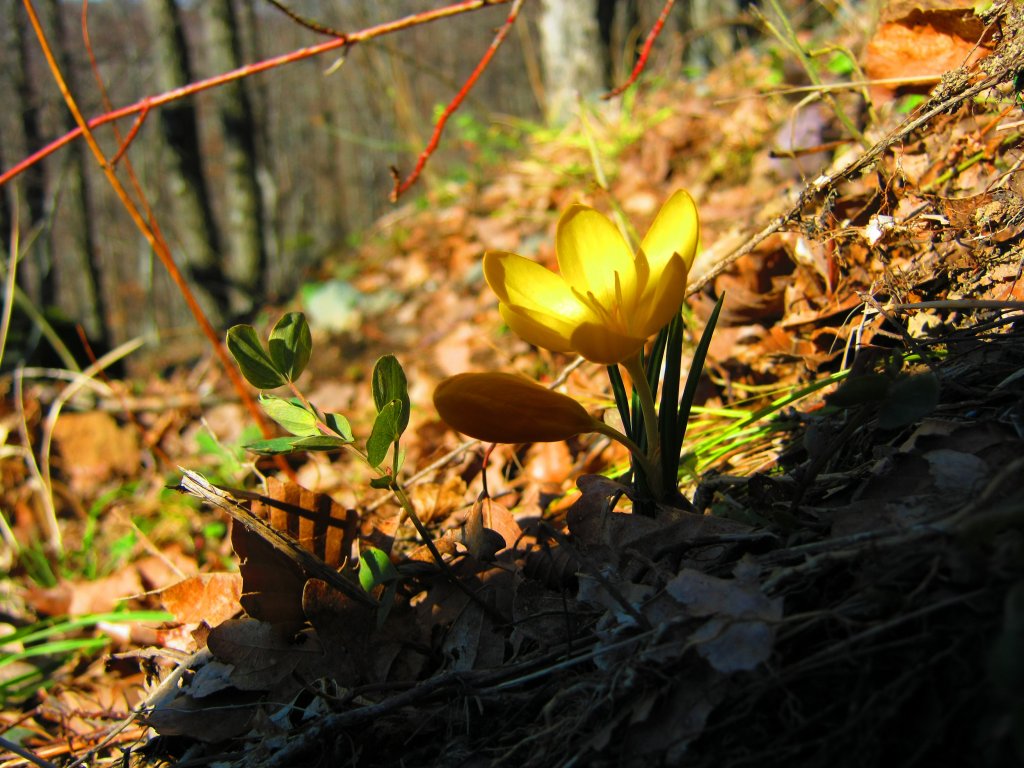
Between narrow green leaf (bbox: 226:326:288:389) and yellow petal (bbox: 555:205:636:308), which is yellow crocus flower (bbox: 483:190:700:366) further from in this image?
narrow green leaf (bbox: 226:326:288:389)

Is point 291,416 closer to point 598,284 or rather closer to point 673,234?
point 598,284

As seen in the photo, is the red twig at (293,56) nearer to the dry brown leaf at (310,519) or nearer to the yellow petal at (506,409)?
the dry brown leaf at (310,519)

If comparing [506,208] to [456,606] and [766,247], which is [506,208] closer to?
[766,247]

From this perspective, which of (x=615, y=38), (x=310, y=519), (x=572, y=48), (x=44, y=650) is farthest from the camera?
(x=615, y=38)

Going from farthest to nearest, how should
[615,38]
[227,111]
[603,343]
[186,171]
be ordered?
[227,111] → [186,171] → [615,38] → [603,343]

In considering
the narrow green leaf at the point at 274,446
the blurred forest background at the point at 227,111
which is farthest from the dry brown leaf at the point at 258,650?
the blurred forest background at the point at 227,111

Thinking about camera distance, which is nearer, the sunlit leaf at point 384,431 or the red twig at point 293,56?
the sunlit leaf at point 384,431

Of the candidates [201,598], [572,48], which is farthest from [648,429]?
[572,48]

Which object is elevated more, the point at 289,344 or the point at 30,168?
the point at 30,168
